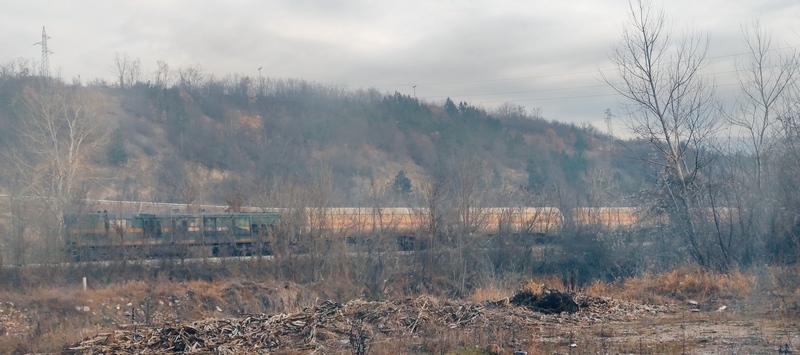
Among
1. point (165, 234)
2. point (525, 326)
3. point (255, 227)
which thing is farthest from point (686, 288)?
point (165, 234)

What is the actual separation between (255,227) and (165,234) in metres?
4.42

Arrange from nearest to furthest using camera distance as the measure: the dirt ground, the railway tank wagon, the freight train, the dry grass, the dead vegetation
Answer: the dirt ground < the dead vegetation < the dry grass < the railway tank wagon < the freight train

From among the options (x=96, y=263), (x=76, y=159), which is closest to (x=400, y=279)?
(x=96, y=263)

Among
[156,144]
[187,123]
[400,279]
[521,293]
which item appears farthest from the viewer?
[187,123]

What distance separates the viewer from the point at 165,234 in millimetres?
30797

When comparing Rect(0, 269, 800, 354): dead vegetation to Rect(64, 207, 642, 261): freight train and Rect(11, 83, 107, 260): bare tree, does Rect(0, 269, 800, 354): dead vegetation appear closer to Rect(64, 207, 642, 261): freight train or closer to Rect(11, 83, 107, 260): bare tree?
Rect(64, 207, 642, 261): freight train

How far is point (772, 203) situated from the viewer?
63.8 feet

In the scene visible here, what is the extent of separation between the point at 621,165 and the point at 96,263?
66191mm

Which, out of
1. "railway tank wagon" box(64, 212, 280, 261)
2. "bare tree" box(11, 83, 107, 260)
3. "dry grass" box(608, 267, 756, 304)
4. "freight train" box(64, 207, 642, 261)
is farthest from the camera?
"bare tree" box(11, 83, 107, 260)

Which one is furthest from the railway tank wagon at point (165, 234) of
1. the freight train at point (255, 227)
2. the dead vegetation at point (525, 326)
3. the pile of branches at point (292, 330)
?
the pile of branches at point (292, 330)

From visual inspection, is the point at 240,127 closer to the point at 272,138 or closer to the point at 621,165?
the point at 272,138

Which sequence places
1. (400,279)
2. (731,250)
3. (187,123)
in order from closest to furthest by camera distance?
(731,250) < (400,279) < (187,123)

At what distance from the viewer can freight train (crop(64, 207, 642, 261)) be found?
98.0 ft

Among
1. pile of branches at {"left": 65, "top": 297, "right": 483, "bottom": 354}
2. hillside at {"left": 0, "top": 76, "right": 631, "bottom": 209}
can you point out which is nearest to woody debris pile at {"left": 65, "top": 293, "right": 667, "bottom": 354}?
pile of branches at {"left": 65, "top": 297, "right": 483, "bottom": 354}
